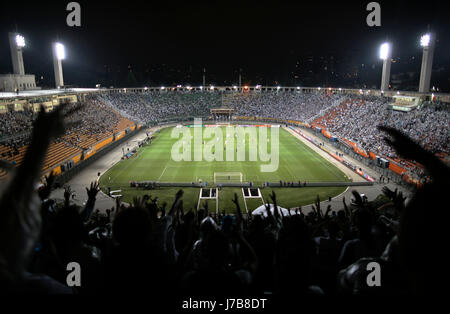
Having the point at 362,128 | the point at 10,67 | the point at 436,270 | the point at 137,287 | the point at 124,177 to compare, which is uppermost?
the point at 10,67

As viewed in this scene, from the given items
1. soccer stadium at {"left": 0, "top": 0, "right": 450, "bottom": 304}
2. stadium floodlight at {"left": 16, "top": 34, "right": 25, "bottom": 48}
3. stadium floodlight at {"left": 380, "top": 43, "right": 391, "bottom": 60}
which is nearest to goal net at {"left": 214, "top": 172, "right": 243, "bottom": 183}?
soccer stadium at {"left": 0, "top": 0, "right": 450, "bottom": 304}

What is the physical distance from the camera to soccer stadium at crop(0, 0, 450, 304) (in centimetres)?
182

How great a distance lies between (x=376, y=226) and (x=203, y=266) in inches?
190

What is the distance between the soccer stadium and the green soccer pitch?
0.28 metres

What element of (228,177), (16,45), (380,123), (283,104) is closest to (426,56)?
(380,123)

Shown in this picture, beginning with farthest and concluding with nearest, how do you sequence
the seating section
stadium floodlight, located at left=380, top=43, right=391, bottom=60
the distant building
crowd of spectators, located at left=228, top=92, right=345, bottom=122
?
crowd of spectators, located at left=228, top=92, right=345, bottom=122, stadium floodlight, located at left=380, top=43, right=391, bottom=60, the distant building, the seating section

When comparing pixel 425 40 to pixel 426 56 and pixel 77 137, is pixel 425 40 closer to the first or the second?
pixel 426 56

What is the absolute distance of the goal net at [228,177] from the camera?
32484 mm

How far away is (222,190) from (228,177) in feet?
12.2

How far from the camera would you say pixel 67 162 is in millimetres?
34156

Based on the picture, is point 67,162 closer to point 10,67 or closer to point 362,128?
point 362,128

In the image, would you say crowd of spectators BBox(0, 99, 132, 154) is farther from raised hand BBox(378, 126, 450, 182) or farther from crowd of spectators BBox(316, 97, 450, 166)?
crowd of spectators BBox(316, 97, 450, 166)

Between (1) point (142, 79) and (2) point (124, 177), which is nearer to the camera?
(2) point (124, 177)

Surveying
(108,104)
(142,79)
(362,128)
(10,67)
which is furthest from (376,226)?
(142,79)
